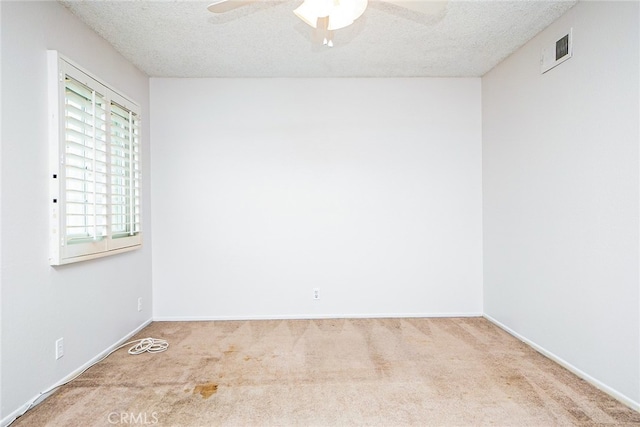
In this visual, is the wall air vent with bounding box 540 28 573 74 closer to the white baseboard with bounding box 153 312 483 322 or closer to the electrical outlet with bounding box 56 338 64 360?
the white baseboard with bounding box 153 312 483 322

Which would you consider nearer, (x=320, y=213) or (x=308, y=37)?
(x=308, y=37)

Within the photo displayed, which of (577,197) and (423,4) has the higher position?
(423,4)

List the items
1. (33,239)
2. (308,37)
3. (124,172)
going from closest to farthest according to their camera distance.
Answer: (33,239), (308,37), (124,172)

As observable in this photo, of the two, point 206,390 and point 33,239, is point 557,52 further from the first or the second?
point 33,239

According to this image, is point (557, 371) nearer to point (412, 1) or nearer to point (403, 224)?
point (403, 224)

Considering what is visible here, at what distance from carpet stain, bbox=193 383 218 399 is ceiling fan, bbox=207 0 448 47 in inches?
89.8

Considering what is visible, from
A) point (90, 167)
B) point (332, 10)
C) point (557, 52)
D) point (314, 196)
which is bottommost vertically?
point (314, 196)

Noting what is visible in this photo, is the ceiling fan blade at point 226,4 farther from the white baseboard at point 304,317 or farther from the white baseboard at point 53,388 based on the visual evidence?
→ the white baseboard at point 304,317

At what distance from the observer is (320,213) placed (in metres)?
3.68

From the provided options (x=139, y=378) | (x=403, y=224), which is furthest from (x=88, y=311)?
(x=403, y=224)

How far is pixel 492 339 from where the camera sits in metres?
3.05

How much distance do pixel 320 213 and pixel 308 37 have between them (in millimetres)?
1707

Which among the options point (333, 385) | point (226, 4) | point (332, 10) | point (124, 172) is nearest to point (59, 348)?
point (124, 172)

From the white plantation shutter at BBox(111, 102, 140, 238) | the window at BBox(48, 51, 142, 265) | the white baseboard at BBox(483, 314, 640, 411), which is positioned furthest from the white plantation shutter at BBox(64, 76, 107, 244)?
the white baseboard at BBox(483, 314, 640, 411)
